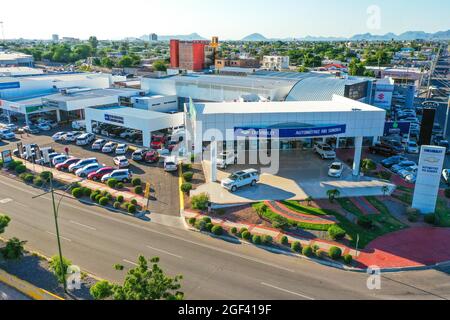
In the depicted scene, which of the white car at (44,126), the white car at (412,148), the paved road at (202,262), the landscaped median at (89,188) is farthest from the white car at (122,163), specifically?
the white car at (412,148)

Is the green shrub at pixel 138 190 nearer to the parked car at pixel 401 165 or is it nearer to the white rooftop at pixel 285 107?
the white rooftop at pixel 285 107

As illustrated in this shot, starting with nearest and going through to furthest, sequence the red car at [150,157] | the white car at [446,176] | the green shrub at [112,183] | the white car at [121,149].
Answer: the green shrub at [112,183] < the white car at [446,176] < the red car at [150,157] < the white car at [121,149]

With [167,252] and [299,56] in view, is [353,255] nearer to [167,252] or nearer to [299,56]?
[167,252]

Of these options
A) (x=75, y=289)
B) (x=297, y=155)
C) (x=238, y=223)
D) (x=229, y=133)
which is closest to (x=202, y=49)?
(x=297, y=155)

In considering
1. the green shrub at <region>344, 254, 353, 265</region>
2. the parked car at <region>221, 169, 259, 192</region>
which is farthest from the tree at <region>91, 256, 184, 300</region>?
the parked car at <region>221, 169, 259, 192</region>

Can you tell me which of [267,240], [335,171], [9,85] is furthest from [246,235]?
[9,85]

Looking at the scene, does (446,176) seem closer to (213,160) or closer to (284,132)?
(284,132)
